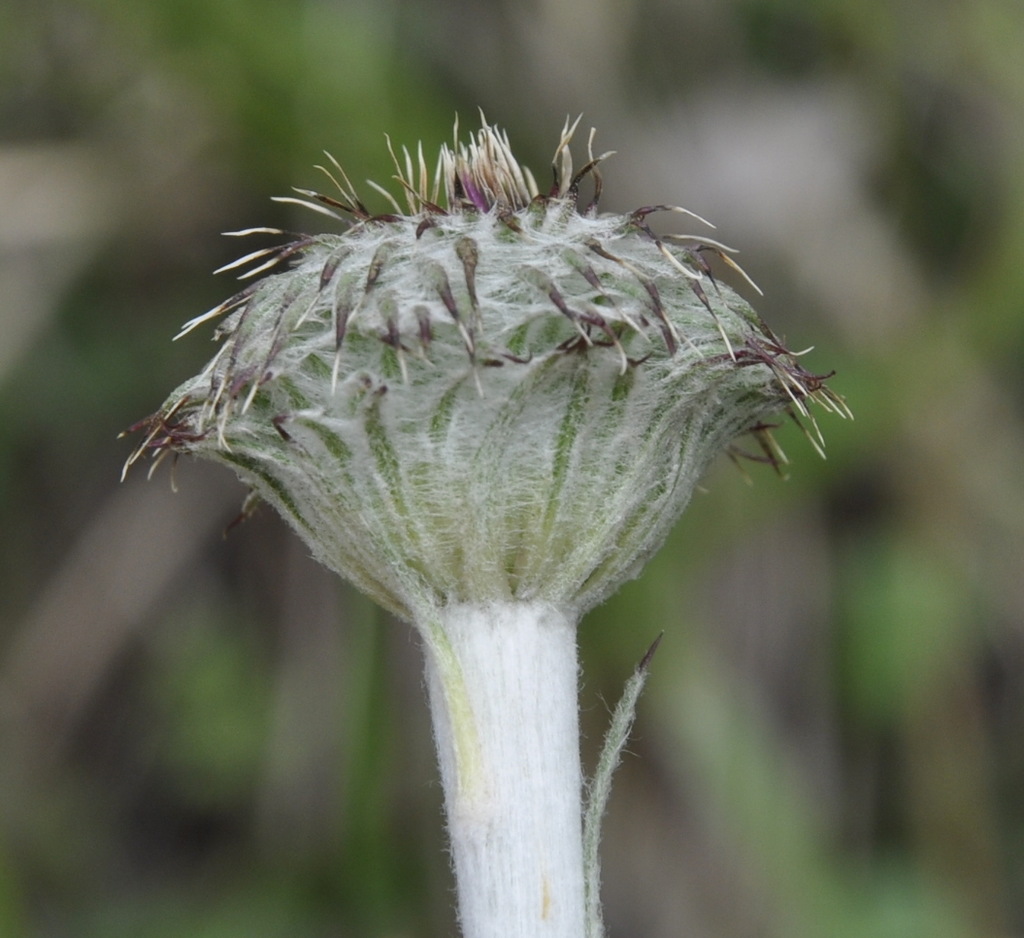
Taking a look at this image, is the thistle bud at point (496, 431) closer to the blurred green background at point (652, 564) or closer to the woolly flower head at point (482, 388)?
the woolly flower head at point (482, 388)

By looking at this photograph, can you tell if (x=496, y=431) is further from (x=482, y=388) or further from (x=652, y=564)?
(x=652, y=564)

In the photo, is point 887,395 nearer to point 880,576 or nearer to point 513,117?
point 880,576

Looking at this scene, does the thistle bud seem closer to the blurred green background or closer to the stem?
the stem

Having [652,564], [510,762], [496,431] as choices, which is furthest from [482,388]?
[652,564]

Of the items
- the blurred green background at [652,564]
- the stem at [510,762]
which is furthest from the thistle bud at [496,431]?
the blurred green background at [652,564]

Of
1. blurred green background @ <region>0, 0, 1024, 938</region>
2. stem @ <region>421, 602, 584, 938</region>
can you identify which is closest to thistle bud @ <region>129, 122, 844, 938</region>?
stem @ <region>421, 602, 584, 938</region>
